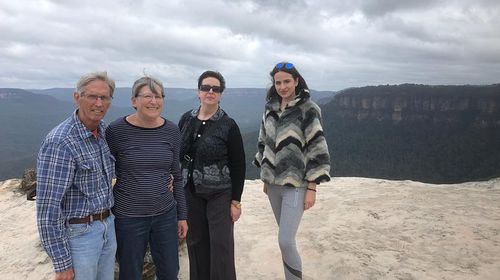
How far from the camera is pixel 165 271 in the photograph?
3.14 metres

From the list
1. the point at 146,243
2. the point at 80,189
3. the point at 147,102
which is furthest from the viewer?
the point at 146,243

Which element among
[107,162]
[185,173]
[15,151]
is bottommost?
[15,151]

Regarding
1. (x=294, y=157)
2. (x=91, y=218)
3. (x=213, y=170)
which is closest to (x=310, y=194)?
(x=294, y=157)

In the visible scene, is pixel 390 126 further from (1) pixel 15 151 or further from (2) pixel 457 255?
(1) pixel 15 151

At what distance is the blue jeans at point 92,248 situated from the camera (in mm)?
2414

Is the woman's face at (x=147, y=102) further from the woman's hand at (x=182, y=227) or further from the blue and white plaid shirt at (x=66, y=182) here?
the woman's hand at (x=182, y=227)

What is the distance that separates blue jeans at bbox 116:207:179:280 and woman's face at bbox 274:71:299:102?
140 cm

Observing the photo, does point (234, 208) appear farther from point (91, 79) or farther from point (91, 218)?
point (91, 79)

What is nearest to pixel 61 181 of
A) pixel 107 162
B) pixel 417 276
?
pixel 107 162

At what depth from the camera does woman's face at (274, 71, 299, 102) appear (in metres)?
3.48

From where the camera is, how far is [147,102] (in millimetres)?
2768

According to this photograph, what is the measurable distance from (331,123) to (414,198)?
85789 millimetres

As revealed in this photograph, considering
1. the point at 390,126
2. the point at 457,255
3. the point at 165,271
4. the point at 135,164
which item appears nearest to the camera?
the point at 135,164

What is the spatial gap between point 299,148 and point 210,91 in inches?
37.3
